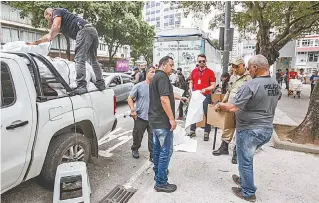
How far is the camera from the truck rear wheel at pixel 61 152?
3.01 metres

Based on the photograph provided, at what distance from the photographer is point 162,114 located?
3.15m

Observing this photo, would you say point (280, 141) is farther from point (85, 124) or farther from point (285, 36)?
point (285, 36)

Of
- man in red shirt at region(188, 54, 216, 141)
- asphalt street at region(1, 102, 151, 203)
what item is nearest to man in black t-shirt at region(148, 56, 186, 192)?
asphalt street at region(1, 102, 151, 203)

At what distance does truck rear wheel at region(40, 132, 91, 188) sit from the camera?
301 centimetres

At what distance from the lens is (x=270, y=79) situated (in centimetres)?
291

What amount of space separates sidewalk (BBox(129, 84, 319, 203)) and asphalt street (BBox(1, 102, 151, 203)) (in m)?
0.31

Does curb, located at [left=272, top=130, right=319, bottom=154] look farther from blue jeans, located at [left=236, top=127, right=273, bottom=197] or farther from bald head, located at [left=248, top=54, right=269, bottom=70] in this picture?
bald head, located at [left=248, top=54, right=269, bottom=70]

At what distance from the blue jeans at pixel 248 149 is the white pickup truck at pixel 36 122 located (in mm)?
2077

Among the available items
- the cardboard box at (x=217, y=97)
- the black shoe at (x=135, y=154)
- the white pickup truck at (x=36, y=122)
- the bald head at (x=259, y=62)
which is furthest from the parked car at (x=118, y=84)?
the bald head at (x=259, y=62)

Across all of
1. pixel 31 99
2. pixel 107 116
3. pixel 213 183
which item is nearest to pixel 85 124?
pixel 107 116

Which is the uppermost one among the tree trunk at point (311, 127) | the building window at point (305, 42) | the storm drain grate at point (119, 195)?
the building window at point (305, 42)

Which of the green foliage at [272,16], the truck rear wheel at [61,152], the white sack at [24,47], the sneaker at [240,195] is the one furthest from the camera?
the green foliage at [272,16]

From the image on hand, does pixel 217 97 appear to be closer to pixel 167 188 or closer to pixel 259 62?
pixel 259 62

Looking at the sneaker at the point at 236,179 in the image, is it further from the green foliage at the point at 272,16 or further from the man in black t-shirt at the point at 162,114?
the green foliage at the point at 272,16
